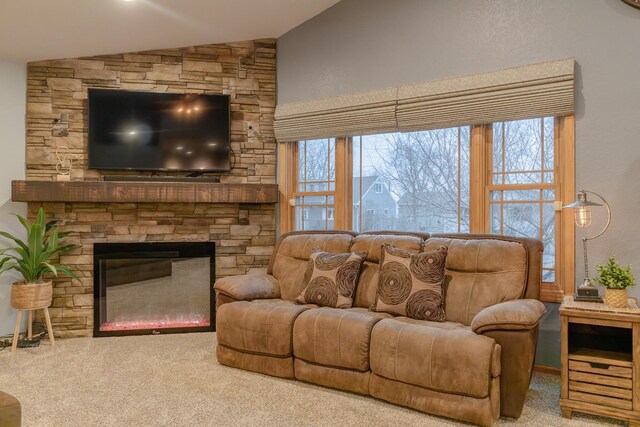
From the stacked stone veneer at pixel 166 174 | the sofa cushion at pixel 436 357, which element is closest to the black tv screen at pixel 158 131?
the stacked stone veneer at pixel 166 174

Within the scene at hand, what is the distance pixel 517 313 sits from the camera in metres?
2.31

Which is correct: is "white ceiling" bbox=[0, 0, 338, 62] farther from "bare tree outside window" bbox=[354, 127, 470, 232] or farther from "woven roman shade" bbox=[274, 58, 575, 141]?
"bare tree outside window" bbox=[354, 127, 470, 232]

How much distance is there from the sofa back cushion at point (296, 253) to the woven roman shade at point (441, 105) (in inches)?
39.0

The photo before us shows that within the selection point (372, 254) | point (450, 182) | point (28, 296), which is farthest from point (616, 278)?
point (28, 296)

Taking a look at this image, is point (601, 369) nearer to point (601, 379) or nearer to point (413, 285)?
point (601, 379)

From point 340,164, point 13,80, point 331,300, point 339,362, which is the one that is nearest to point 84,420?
point 339,362

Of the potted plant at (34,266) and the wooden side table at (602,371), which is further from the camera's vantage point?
the potted plant at (34,266)

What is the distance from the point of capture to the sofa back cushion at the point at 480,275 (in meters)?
2.80

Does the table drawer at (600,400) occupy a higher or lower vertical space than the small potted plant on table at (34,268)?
lower

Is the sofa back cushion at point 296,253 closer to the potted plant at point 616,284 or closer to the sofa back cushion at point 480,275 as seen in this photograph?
the sofa back cushion at point 480,275

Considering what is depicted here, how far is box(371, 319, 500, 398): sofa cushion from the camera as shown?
89.5 inches

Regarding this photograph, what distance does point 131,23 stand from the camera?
3.62 meters

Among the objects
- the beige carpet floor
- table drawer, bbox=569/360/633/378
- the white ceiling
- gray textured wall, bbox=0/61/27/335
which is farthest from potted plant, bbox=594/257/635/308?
gray textured wall, bbox=0/61/27/335

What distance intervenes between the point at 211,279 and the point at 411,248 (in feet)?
6.70
